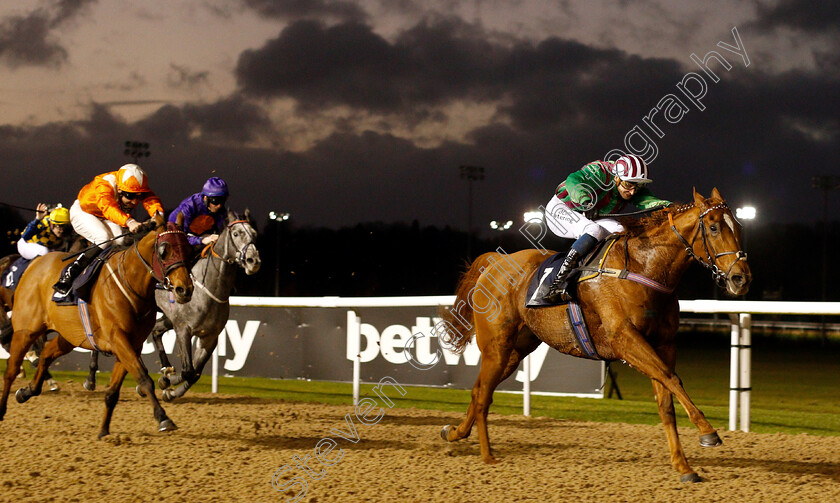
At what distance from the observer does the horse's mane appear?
183 inches

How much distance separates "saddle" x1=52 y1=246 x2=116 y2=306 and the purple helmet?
1297 mm

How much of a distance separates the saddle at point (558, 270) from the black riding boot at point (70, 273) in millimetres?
3241

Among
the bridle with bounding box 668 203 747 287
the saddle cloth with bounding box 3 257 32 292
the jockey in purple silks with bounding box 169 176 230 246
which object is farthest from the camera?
the saddle cloth with bounding box 3 257 32 292

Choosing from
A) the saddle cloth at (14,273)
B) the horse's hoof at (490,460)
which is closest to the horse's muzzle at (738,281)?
the horse's hoof at (490,460)

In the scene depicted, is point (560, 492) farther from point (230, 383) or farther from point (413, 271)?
point (413, 271)

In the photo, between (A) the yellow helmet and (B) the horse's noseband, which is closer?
(B) the horse's noseband

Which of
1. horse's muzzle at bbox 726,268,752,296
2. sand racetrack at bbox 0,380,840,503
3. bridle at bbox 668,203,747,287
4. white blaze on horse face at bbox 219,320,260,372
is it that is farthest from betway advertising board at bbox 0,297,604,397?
horse's muzzle at bbox 726,268,752,296

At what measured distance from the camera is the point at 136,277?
5.52m

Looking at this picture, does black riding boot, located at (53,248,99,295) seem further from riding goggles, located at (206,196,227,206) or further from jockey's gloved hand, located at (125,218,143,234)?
riding goggles, located at (206,196,227,206)

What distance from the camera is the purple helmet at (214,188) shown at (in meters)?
7.09

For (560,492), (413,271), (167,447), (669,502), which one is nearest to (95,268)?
(167,447)

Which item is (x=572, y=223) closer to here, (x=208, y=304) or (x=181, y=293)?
(x=181, y=293)

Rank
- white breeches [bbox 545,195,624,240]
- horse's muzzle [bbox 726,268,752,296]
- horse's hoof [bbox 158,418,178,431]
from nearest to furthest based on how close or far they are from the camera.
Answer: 1. horse's muzzle [bbox 726,268,752,296]
2. white breeches [bbox 545,195,624,240]
3. horse's hoof [bbox 158,418,178,431]

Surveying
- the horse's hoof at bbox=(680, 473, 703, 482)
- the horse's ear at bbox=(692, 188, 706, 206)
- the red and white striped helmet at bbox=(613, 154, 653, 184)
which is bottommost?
the horse's hoof at bbox=(680, 473, 703, 482)
